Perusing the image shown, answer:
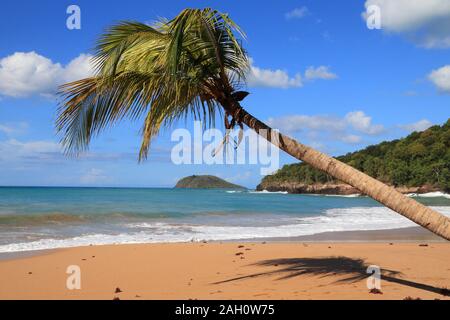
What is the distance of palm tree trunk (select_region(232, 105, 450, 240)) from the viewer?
4723mm

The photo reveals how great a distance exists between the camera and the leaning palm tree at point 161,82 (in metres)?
5.49

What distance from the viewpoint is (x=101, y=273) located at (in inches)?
338

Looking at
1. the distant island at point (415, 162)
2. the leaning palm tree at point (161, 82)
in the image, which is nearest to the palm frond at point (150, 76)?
the leaning palm tree at point (161, 82)

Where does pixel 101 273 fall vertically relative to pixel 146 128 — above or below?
below

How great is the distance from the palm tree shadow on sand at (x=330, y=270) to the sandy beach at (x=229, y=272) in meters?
0.01

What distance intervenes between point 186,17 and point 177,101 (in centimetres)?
108

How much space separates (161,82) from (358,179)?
2613mm

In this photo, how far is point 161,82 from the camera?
5715 millimetres

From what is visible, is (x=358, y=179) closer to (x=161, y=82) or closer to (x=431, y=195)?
(x=161, y=82)

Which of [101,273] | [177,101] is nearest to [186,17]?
[177,101]

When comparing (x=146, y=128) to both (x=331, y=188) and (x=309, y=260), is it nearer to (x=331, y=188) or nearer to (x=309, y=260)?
(x=309, y=260)
